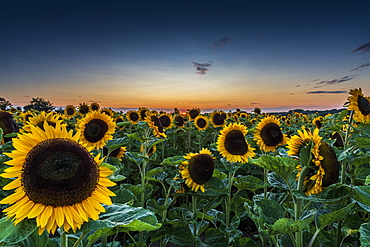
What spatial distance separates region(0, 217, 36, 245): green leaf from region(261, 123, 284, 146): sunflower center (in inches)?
139

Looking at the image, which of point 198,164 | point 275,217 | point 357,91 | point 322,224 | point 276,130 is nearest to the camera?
point 322,224

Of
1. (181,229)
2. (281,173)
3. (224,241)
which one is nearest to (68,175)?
(281,173)

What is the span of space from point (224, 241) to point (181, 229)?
584 mm

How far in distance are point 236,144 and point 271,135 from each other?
704mm

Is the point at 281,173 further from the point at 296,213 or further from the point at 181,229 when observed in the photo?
the point at 181,229

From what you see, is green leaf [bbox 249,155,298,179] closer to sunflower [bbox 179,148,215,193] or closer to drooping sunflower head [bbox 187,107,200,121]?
sunflower [bbox 179,148,215,193]

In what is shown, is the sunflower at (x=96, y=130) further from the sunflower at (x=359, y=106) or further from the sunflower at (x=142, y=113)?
the sunflower at (x=142, y=113)

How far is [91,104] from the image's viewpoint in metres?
9.90

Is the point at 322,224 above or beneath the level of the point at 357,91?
beneath

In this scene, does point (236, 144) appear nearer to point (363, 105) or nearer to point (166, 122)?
point (363, 105)

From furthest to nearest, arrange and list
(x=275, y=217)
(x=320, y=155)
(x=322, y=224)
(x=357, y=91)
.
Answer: (x=357, y=91) < (x=275, y=217) < (x=320, y=155) < (x=322, y=224)

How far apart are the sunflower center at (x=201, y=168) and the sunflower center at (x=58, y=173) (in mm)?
1546

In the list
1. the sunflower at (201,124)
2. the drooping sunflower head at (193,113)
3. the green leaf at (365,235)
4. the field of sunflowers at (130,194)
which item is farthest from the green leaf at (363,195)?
the drooping sunflower head at (193,113)

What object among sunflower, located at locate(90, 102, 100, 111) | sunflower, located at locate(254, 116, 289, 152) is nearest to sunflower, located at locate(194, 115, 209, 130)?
sunflower, located at locate(254, 116, 289, 152)
